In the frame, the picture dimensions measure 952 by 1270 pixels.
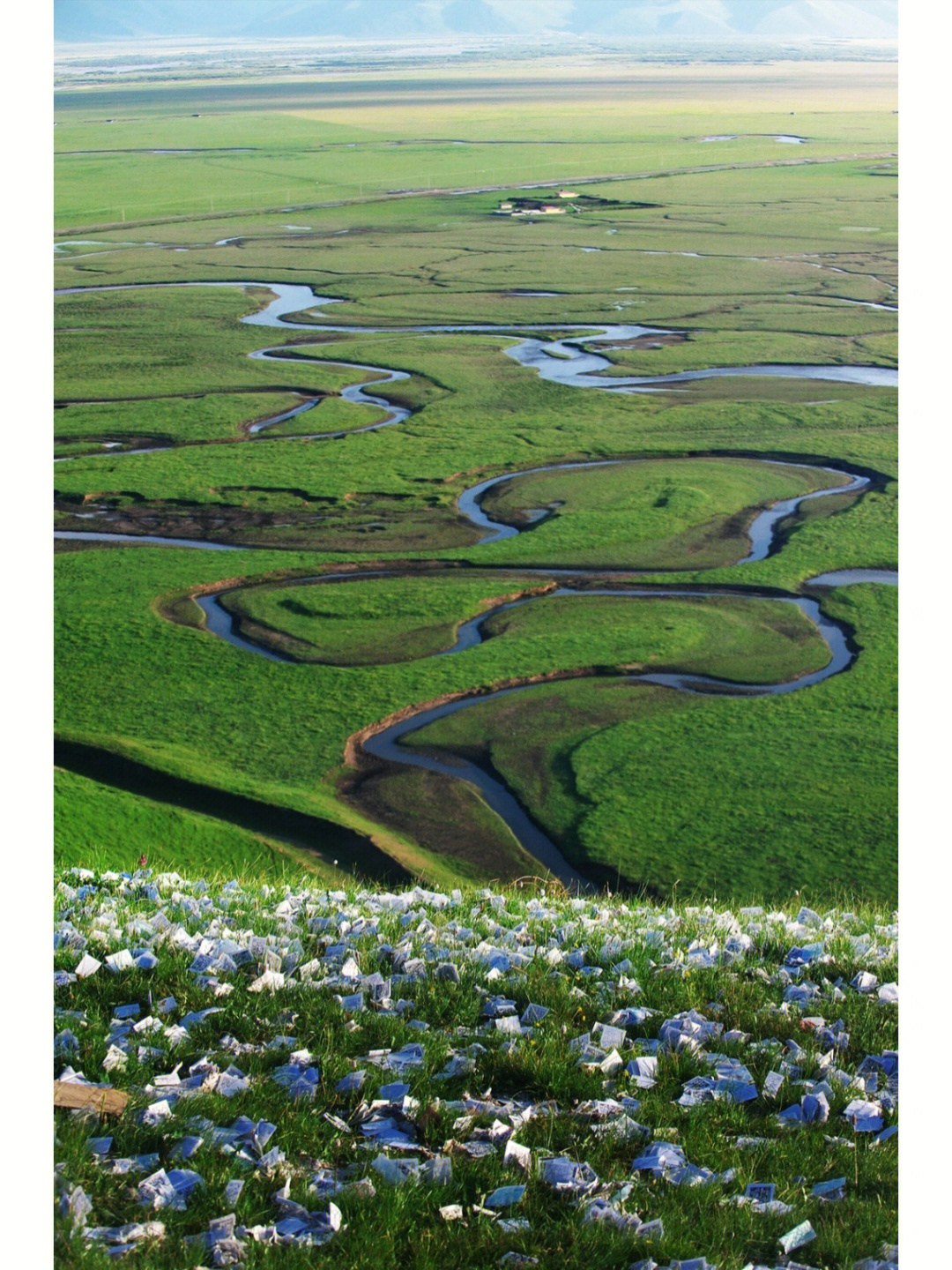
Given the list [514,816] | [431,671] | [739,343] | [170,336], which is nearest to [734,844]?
[514,816]

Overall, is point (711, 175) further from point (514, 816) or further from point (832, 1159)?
point (832, 1159)

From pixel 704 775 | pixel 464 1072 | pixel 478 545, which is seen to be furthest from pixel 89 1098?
pixel 478 545

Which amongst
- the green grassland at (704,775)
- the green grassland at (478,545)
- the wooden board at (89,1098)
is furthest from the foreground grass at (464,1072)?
the green grassland at (704,775)

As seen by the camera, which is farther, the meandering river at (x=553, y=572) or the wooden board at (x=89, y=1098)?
the meandering river at (x=553, y=572)

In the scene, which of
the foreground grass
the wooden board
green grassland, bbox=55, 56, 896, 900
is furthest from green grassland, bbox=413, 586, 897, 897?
the wooden board

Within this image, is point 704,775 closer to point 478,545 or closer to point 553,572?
point 553,572

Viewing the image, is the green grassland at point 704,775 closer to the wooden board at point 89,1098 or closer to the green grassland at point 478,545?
the green grassland at point 478,545
